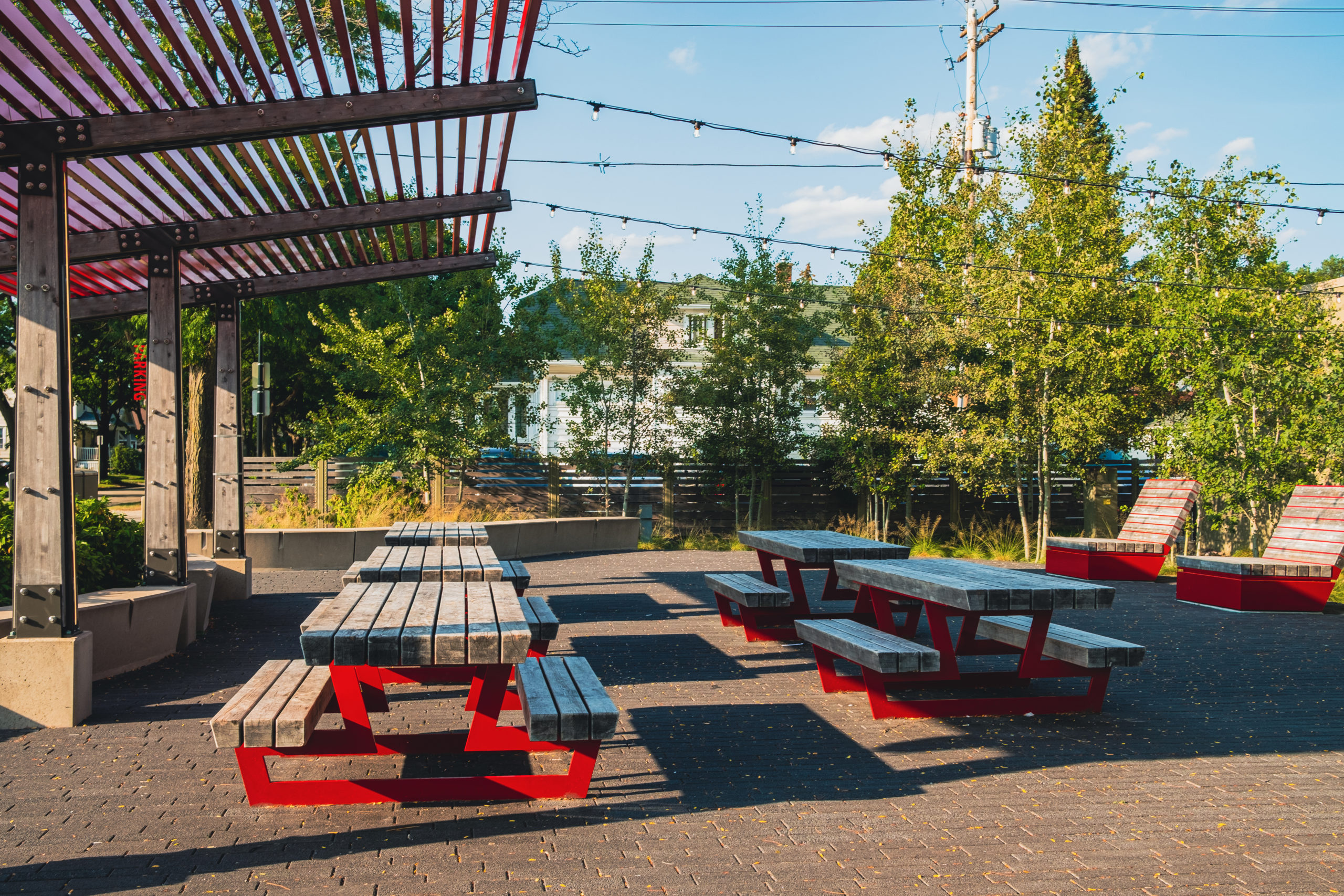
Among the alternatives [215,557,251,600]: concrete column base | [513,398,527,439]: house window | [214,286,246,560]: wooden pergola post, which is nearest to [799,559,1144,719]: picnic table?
[215,557,251,600]: concrete column base

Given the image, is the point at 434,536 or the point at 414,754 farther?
the point at 434,536

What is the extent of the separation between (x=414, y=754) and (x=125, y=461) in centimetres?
4695

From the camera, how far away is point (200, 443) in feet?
43.8

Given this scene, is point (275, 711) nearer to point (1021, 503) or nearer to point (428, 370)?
point (428, 370)

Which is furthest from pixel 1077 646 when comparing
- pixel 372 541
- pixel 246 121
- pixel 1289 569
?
pixel 372 541

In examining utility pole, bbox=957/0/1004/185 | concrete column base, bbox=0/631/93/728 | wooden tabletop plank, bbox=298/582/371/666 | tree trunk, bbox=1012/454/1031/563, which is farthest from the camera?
utility pole, bbox=957/0/1004/185

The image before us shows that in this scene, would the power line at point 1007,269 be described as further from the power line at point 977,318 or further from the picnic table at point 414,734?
the picnic table at point 414,734

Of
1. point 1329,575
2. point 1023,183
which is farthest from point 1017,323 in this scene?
point 1329,575

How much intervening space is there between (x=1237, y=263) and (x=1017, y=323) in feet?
10.5

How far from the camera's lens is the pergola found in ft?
16.7

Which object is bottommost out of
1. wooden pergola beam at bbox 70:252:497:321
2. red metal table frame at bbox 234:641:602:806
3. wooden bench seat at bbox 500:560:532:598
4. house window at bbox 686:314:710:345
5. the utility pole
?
red metal table frame at bbox 234:641:602:806

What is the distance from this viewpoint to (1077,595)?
4.95m

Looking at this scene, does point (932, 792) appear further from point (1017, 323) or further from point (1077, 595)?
point (1017, 323)

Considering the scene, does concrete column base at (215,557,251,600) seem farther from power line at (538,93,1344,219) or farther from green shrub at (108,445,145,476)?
green shrub at (108,445,145,476)
